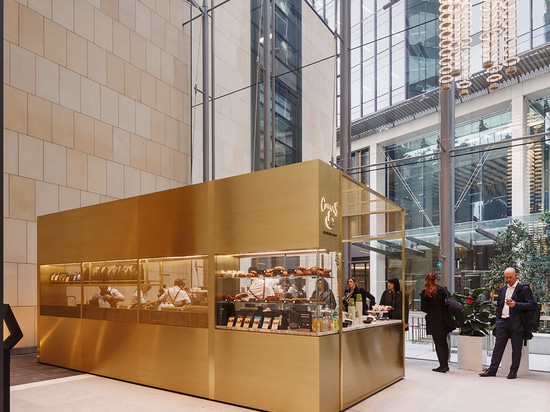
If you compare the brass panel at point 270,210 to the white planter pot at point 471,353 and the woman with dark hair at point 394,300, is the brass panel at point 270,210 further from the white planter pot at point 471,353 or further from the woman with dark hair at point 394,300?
the white planter pot at point 471,353

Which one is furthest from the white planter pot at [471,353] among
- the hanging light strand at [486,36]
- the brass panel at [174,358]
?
the brass panel at [174,358]

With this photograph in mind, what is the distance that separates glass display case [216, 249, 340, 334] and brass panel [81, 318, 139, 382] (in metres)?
1.77

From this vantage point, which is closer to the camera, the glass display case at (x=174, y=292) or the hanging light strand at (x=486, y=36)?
the glass display case at (x=174, y=292)

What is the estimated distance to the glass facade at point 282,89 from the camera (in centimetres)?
1316

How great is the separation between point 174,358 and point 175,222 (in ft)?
5.79

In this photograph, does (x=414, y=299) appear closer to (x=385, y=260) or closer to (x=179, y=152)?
(x=385, y=260)

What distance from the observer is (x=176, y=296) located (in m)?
6.55

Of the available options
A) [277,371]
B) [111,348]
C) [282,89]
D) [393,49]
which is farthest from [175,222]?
[282,89]

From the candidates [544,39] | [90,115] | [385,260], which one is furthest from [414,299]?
[90,115]

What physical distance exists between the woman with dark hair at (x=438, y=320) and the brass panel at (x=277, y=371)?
309cm

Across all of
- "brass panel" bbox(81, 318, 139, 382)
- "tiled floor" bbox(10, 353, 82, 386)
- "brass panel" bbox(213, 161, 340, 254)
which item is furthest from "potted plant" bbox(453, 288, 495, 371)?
"tiled floor" bbox(10, 353, 82, 386)

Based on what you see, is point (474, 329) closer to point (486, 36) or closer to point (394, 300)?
point (394, 300)

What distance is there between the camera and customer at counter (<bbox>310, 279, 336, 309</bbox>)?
17.5 feet

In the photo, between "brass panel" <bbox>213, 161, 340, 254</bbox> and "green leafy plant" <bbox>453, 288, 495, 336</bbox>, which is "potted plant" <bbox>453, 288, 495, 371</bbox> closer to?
"green leafy plant" <bbox>453, 288, 495, 336</bbox>
